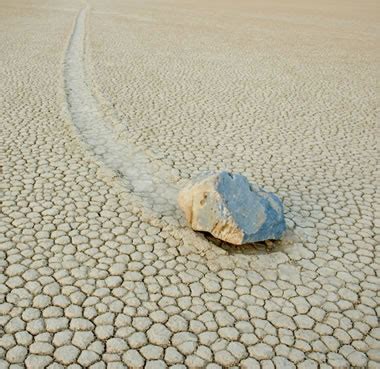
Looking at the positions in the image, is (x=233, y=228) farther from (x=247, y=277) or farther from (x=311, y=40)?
(x=311, y=40)

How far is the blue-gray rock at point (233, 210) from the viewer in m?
3.73

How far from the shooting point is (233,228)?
3.71 meters

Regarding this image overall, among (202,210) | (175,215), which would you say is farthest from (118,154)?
(202,210)

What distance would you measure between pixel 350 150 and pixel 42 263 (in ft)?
13.5

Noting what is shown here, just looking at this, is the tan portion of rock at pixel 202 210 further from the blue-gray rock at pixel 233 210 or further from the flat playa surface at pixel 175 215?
the flat playa surface at pixel 175 215

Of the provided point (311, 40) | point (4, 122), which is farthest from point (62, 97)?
point (311, 40)

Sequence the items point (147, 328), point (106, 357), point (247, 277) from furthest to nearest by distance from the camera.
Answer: point (247, 277) → point (147, 328) → point (106, 357)

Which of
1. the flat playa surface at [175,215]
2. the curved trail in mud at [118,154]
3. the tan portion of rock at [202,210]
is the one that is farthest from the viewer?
the curved trail in mud at [118,154]

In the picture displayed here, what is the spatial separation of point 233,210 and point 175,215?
724mm

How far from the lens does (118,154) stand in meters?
5.54

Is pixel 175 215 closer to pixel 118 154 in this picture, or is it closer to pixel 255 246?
pixel 255 246

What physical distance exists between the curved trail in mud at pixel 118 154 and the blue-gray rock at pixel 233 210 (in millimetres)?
488

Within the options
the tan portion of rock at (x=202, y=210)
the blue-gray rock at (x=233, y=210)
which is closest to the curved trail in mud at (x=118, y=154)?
the tan portion of rock at (x=202, y=210)

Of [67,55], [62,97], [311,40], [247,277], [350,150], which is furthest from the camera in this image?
[311,40]
